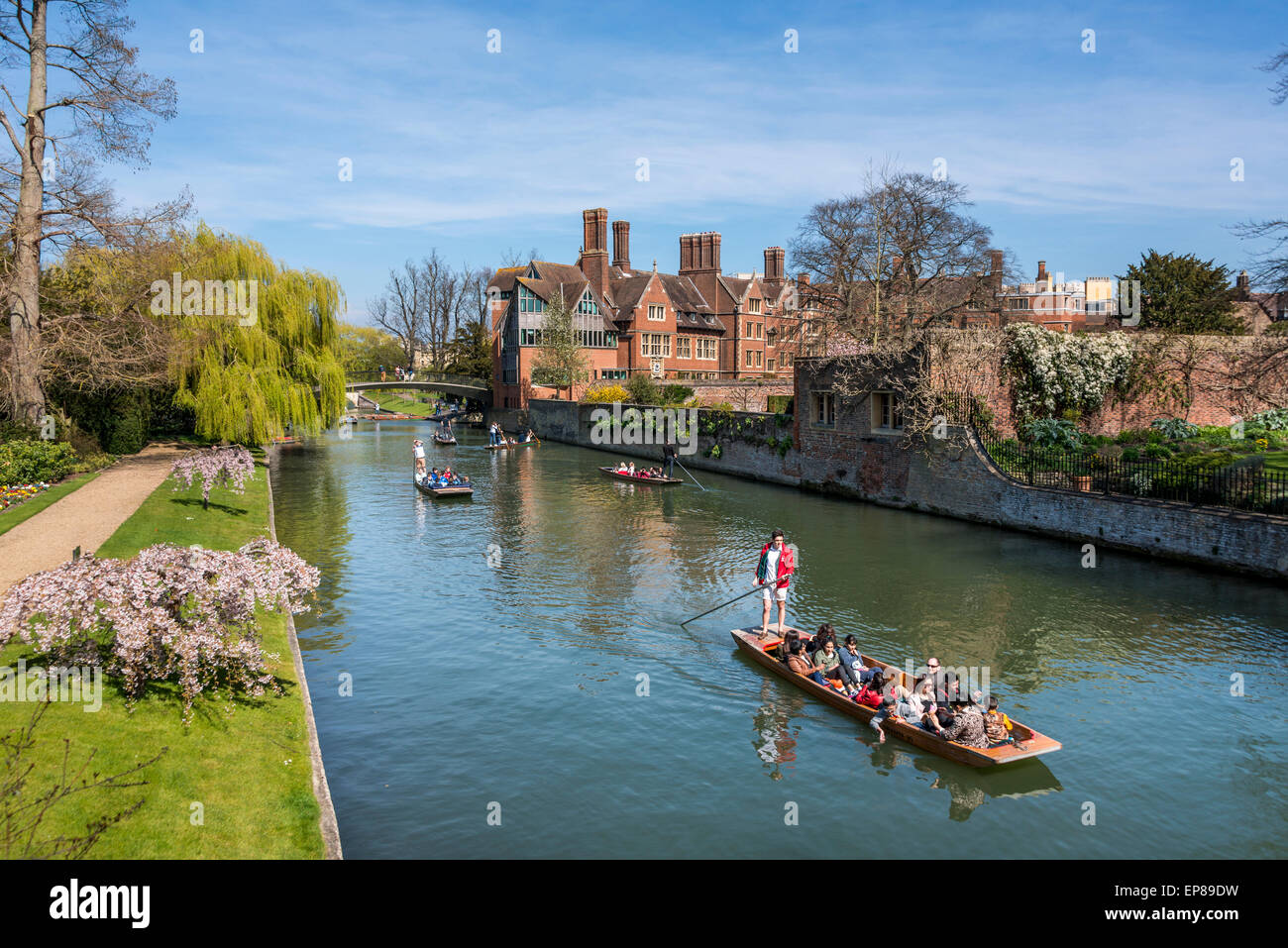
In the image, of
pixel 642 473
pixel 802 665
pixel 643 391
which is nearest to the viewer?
pixel 802 665

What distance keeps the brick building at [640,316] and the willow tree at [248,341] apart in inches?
1148

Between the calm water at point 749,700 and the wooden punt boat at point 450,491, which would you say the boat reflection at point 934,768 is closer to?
the calm water at point 749,700

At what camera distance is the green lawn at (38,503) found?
1811cm

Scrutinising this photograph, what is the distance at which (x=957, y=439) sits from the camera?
1129 inches

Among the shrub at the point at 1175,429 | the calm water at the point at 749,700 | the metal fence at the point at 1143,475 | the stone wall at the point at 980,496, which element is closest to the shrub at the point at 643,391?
the stone wall at the point at 980,496

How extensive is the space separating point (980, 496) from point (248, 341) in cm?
2949

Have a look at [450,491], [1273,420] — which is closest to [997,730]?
[450,491]

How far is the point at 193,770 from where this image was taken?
29.8 ft

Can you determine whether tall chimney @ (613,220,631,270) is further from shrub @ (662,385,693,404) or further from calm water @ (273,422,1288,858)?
calm water @ (273,422,1288,858)

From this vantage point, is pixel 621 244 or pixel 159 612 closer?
pixel 159 612

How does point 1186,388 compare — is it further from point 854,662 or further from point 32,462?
point 32,462

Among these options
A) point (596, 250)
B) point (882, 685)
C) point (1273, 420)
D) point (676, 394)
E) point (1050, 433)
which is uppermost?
point (596, 250)

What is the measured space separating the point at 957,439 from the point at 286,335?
28929 mm
